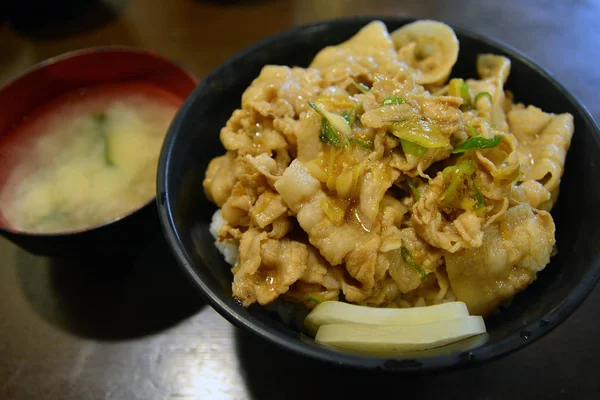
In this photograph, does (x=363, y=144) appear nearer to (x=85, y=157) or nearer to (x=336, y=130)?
(x=336, y=130)

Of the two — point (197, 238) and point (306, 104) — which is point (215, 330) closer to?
point (197, 238)

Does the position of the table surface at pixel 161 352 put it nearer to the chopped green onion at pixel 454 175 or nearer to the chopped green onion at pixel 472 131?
the chopped green onion at pixel 454 175

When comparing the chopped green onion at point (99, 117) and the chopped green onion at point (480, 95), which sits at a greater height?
the chopped green onion at point (480, 95)

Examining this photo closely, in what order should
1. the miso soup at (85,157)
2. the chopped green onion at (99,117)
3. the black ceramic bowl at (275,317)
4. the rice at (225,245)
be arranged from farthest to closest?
the chopped green onion at (99,117) < the miso soup at (85,157) < the rice at (225,245) < the black ceramic bowl at (275,317)

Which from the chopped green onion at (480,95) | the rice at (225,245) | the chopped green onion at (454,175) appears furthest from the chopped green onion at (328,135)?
the chopped green onion at (480,95)

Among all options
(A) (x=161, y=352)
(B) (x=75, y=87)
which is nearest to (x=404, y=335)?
(A) (x=161, y=352)

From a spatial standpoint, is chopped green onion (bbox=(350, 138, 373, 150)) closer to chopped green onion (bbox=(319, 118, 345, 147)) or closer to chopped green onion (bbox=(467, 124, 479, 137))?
→ chopped green onion (bbox=(319, 118, 345, 147))
